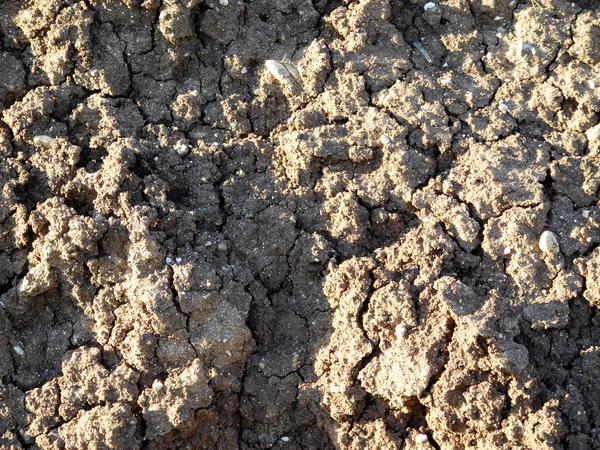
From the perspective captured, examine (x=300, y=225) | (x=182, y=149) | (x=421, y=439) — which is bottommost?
(x=421, y=439)

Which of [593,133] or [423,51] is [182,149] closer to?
[423,51]

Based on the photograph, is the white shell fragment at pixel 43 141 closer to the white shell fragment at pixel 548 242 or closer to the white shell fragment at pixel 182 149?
the white shell fragment at pixel 182 149

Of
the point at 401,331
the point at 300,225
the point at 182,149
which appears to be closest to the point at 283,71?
the point at 182,149

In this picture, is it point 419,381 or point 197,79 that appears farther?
point 197,79

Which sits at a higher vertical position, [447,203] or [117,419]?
[447,203]

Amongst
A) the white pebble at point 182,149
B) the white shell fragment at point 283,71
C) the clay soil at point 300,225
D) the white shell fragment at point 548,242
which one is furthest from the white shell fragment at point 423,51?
the white pebble at point 182,149

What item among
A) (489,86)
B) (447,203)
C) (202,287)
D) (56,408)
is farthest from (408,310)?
(56,408)

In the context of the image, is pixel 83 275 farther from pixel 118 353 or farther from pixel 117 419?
pixel 117 419
